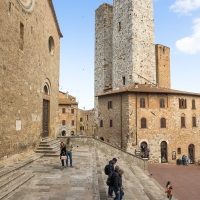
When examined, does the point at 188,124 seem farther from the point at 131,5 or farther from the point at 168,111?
the point at 131,5

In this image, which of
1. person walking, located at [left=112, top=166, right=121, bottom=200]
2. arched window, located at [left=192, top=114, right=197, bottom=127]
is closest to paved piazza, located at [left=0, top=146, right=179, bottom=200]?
person walking, located at [left=112, top=166, right=121, bottom=200]

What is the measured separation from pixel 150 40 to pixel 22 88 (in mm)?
26773

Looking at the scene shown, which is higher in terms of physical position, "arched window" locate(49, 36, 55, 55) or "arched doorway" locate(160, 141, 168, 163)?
"arched window" locate(49, 36, 55, 55)

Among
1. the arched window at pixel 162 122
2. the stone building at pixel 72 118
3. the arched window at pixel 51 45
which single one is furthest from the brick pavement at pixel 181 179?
the stone building at pixel 72 118

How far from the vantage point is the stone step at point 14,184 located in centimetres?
708

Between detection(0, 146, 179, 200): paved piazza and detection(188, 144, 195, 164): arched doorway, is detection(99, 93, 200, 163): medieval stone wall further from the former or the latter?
detection(0, 146, 179, 200): paved piazza

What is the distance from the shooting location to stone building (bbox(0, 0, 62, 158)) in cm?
1019

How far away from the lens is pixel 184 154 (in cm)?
2788

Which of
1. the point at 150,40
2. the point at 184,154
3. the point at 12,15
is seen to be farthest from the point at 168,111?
the point at 12,15

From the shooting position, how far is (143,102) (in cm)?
2714

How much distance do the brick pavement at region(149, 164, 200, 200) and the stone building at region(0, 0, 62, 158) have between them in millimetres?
9687

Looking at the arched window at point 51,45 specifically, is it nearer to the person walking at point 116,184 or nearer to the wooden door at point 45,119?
the wooden door at point 45,119

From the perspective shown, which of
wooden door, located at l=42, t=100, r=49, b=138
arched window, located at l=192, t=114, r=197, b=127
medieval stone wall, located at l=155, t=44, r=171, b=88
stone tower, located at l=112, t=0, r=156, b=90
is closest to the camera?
wooden door, located at l=42, t=100, r=49, b=138

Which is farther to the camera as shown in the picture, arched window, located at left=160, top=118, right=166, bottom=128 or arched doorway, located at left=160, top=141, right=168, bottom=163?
arched window, located at left=160, top=118, right=166, bottom=128
